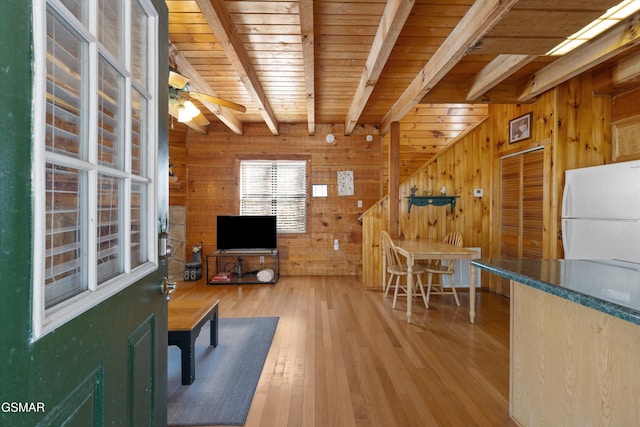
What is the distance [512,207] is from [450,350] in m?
2.35

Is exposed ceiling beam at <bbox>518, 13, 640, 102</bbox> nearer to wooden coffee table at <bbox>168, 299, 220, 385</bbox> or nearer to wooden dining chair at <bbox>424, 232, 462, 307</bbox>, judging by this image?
wooden dining chair at <bbox>424, 232, 462, 307</bbox>

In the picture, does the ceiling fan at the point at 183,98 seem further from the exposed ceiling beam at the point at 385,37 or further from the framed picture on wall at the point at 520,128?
the framed picture on wall at the point at 520,128

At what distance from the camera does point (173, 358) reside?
8.32 feet

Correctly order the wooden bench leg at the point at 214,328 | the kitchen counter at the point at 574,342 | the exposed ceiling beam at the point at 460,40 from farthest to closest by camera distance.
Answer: the wooden bench leg at the point at 214,328, the exposed ceiling beam at the point at 460,40, the kitchen counter at the point at 574,342

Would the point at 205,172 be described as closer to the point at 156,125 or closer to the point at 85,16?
the point at 156,125

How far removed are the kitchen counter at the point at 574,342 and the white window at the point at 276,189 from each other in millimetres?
3853

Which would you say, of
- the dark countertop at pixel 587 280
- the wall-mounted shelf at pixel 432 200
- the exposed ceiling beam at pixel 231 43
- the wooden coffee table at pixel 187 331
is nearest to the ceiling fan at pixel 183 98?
the exposed ceiling beam at pixel 231 43

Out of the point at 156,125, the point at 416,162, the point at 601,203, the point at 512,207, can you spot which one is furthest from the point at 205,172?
the point at 601,203

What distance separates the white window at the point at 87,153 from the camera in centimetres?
63

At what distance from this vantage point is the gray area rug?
183 cm

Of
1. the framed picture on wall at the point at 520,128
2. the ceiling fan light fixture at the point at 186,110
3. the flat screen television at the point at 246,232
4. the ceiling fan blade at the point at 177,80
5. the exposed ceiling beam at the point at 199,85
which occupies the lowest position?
the flat screen television at the point at 246,232

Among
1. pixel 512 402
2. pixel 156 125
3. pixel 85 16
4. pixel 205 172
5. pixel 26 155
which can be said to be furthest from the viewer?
pixel 205 172

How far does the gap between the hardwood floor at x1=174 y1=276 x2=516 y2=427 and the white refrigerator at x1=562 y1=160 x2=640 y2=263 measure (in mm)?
1073

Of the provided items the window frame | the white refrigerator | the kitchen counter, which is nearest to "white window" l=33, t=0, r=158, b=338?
the kitchen counter
